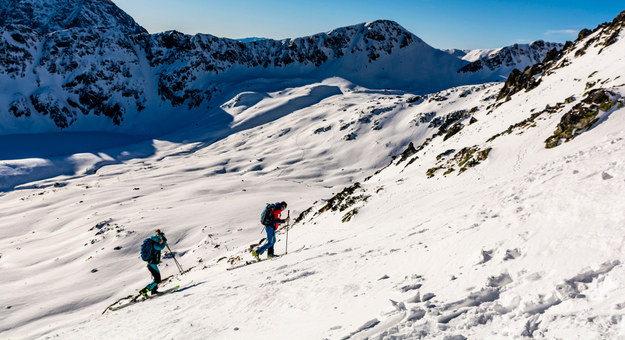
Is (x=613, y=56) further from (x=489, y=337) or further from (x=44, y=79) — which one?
(x=44, y=79)

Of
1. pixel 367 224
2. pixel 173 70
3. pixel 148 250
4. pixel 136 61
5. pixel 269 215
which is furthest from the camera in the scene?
pixel 136 61

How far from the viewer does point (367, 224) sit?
48.3 ft

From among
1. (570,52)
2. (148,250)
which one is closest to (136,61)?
(570,52)

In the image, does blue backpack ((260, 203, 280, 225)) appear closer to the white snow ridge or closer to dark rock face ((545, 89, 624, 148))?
the white snow ridge

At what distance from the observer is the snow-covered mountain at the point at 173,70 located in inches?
4683

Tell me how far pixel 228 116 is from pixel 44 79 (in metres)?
73.6

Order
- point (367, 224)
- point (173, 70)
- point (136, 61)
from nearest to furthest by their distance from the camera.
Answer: point (367, 224) < point (173, 70) < point (136, 61)

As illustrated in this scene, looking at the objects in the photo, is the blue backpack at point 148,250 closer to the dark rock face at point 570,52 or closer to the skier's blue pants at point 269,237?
the skier's blue pants at point 269,237

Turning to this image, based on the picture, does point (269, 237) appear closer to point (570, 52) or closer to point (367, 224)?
point (367, 224)

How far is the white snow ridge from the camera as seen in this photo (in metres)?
5.34

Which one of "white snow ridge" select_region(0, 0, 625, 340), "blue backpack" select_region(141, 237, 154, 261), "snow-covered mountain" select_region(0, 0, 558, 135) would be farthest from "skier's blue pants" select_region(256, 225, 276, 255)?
"snow-covered mountain" select_region(0, 0, 558, 135)

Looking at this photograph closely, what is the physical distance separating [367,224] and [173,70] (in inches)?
5477

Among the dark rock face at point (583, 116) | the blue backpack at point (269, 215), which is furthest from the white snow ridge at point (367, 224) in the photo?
the blue backpack at point (269, 215)

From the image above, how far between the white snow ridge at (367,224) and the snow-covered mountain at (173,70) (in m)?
39.8
